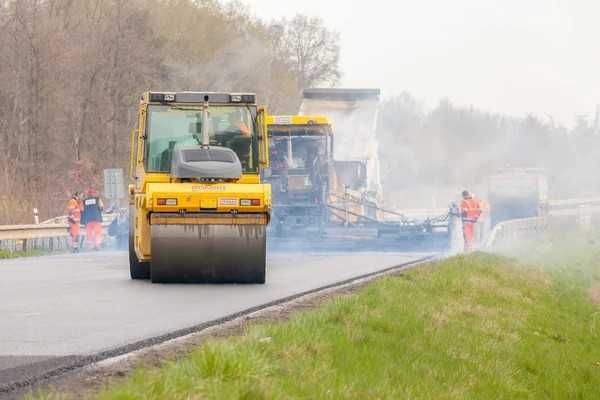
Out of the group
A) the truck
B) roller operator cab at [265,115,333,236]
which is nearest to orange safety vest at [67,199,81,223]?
roller operator cab at [265,115,333,236]

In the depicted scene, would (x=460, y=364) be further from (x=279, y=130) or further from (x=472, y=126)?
(x=472, y=126)

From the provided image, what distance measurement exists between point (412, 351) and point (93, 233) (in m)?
20.3

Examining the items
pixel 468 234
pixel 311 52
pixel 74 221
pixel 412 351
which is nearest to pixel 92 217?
pixel 74 221

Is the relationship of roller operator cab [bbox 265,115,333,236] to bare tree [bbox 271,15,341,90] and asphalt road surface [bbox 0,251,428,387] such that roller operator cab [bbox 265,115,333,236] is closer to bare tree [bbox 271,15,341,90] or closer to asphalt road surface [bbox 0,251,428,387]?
asphalt road surface [bbox 0,251,428,387]

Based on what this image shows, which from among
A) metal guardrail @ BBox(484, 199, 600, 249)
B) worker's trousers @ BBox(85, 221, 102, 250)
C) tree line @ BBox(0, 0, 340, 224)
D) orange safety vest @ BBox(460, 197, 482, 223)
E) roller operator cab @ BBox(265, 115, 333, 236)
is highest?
tree line @ BBox(0, 0, 340, 224)

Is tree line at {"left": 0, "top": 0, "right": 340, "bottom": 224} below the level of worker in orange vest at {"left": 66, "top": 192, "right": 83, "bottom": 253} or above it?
above

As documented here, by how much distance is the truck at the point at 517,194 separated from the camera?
4756cm

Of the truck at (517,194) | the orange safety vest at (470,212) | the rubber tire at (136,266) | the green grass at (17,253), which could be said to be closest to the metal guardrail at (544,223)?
the orange safety vest at (470,212)

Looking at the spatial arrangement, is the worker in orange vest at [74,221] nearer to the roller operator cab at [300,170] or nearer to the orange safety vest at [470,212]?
the roller operator cab at [300,170]

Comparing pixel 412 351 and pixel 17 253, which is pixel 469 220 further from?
pixel 412 351

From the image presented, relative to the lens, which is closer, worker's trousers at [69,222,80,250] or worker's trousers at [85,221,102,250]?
worker's trousers at [69,222,80,250]

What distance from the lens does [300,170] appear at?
29922 mm

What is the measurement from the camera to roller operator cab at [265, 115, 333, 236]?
29.4 m

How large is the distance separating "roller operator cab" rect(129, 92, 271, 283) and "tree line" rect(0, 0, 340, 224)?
60.6ft
